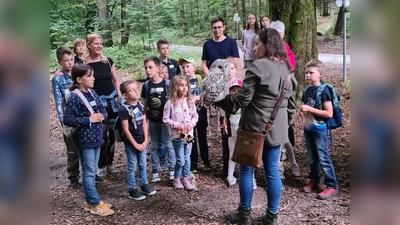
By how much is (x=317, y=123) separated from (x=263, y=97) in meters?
1.20

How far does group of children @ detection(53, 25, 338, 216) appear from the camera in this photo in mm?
3684

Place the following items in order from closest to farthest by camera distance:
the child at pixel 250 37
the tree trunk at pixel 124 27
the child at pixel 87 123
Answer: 1. the child at pixel 87 123
2. the child at pixel 250 37
3. the tree trunk at pixel 124 27

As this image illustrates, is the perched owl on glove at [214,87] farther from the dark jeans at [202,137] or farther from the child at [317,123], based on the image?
the dark jeans at [202,137]

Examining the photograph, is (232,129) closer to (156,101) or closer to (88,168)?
(156,101)

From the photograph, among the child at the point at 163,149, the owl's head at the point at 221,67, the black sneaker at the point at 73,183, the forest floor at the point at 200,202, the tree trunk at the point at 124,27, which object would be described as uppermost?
the tree trunk at the point at 124,27

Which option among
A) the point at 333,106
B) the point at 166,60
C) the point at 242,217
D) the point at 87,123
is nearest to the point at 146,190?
the point at 87,123

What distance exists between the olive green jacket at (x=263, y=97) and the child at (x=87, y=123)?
163 cm

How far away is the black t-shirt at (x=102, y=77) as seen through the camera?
4570mm

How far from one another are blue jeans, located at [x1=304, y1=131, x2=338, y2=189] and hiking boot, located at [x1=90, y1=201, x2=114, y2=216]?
2.61m

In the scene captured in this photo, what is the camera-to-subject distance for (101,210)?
3.86m

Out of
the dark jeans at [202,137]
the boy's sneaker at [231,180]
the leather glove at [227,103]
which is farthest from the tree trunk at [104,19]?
the leather glove at [227,103]
